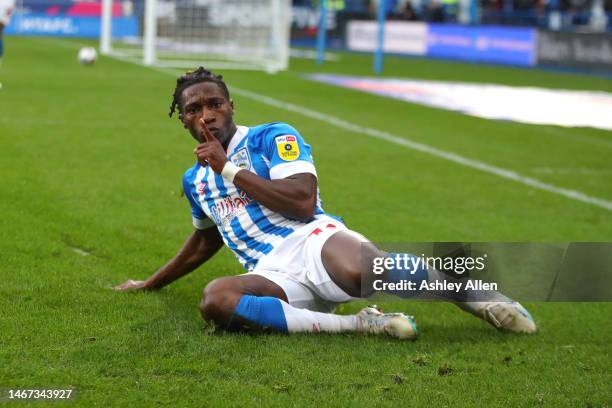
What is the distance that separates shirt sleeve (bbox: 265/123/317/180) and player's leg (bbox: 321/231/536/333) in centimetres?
35

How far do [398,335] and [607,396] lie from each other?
1018mm

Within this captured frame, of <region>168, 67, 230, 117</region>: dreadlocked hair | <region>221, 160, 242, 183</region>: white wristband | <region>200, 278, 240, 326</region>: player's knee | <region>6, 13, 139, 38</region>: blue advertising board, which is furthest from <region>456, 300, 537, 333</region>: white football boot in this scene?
<region>6, 13, 139, 38</region>: blue advertising board

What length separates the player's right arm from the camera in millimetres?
5387

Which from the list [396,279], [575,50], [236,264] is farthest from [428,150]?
[575,50]

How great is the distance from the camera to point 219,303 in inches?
183

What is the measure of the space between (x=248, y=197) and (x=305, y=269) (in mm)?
456

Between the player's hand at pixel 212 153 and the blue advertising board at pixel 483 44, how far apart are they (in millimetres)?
25361

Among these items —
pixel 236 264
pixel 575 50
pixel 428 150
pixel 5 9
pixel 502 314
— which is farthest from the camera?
pixel 575 50

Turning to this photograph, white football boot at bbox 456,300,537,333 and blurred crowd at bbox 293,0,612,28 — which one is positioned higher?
blurred crowd at bbox 293,0,612,28

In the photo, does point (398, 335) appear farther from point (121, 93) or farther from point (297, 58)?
point (297, 58)

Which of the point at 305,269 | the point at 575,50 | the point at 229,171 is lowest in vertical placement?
the point at 305,269

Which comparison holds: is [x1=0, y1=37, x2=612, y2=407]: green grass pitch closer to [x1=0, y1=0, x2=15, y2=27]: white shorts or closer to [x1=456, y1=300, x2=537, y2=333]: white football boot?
[x1=456, y1=300, x2=537, y2=333]: white football boot

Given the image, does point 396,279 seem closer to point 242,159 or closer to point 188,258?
point 242,159

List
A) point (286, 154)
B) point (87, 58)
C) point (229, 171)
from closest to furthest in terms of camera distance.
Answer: point (229, 171), point (286, 154), point (87, 58)
